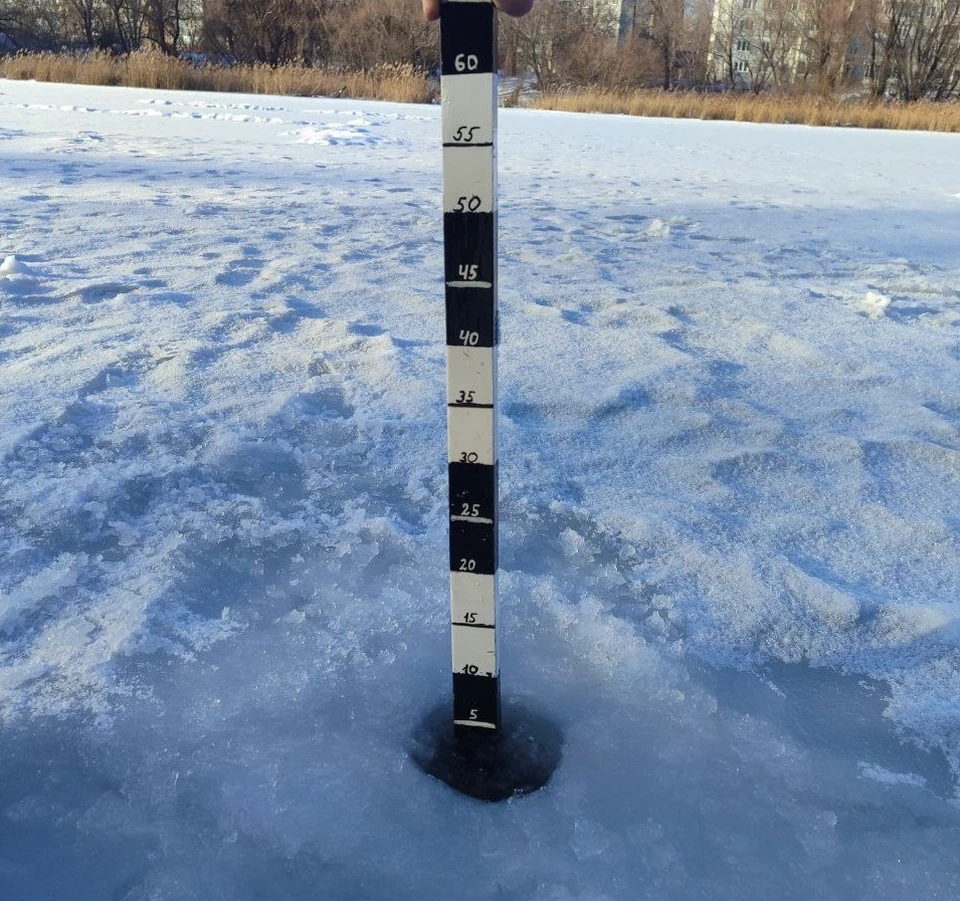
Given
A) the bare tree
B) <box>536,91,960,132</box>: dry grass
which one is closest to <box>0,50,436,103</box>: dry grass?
<box>536,91,960,132</box>: dry grass

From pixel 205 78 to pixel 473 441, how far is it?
62.1ft

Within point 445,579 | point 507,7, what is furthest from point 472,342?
point 445,579

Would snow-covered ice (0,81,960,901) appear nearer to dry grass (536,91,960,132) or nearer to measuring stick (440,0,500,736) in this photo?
measuring stick (440,0,500,736)

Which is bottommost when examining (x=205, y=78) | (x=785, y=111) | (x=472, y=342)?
(x=472, y=342)

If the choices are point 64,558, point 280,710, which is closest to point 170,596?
point 64,558

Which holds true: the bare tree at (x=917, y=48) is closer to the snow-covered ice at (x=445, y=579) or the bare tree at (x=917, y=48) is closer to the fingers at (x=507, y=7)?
the snow-covered ice at (x=445, y=579)

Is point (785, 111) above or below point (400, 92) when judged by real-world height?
below

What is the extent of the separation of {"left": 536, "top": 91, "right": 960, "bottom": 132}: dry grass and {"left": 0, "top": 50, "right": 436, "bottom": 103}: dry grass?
3.60m

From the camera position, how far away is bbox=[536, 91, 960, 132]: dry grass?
15.8m

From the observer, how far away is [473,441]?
1.39 m

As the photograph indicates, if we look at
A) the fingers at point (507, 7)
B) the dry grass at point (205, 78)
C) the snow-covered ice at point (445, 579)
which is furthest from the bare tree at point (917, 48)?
the fingers at point (507, 7)

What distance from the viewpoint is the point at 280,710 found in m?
1.64

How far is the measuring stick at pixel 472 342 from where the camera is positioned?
1.21m

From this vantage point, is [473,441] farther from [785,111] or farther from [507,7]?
[785,111]
